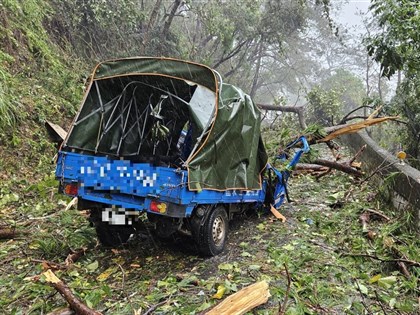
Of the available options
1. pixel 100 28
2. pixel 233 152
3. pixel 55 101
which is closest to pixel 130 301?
pixel 233 152

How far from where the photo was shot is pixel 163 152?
6.22 meters

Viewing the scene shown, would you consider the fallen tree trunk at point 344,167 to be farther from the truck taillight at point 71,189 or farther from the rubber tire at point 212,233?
the truck taillight at point 71,189

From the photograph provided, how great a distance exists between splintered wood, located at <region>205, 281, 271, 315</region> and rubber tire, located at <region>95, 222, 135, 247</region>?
76.9 inches

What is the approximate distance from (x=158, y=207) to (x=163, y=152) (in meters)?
1.99

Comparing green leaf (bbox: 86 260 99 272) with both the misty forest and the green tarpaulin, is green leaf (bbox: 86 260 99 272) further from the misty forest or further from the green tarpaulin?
the green tarpaulin

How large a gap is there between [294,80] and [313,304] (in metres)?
36.9

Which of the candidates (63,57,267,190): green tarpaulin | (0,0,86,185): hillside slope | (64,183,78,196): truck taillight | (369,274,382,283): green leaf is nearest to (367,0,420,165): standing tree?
(63,57,267,190): green tarpaulin

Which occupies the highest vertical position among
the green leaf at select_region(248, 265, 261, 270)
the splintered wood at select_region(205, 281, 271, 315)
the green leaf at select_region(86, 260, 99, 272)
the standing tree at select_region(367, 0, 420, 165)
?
the standing tree at select_region(367, 0, 420, 165)

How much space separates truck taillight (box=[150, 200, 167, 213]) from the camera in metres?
4.33

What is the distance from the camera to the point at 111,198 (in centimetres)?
466

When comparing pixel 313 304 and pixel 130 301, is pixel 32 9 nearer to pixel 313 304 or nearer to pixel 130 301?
pixel 130 301

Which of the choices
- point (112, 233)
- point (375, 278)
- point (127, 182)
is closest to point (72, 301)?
point (127, 182)

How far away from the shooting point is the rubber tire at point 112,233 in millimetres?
5172

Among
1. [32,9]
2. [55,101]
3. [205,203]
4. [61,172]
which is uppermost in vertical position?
[32,9]
